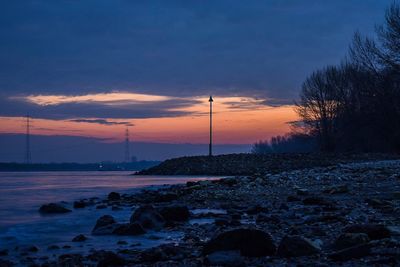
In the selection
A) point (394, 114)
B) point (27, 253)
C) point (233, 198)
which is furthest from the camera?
point (394, 114)

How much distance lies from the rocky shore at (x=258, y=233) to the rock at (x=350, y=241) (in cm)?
1

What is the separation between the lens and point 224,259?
246 inches

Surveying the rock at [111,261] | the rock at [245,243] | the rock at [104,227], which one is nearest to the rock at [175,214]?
the rock at [104,227]

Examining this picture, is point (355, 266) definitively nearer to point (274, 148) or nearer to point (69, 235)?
point (69, 235)

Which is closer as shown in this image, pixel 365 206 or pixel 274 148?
pixel 365 206

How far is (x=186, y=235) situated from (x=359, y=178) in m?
13.4

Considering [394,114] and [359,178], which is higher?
[394,114]

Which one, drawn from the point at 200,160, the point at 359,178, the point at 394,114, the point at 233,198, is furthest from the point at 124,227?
the point at 200,160

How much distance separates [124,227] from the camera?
10234 mm

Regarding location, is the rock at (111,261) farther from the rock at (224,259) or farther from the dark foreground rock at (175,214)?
the dark foreground rock at (175,214)

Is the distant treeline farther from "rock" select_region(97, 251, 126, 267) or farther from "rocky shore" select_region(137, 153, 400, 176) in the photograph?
"rock" select_region(97, 251, 126, 267)

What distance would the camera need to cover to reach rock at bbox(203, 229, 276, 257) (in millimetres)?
6758

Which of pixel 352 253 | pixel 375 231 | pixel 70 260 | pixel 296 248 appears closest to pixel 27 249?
pixel 70 260

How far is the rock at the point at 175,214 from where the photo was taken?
11.6 meters
